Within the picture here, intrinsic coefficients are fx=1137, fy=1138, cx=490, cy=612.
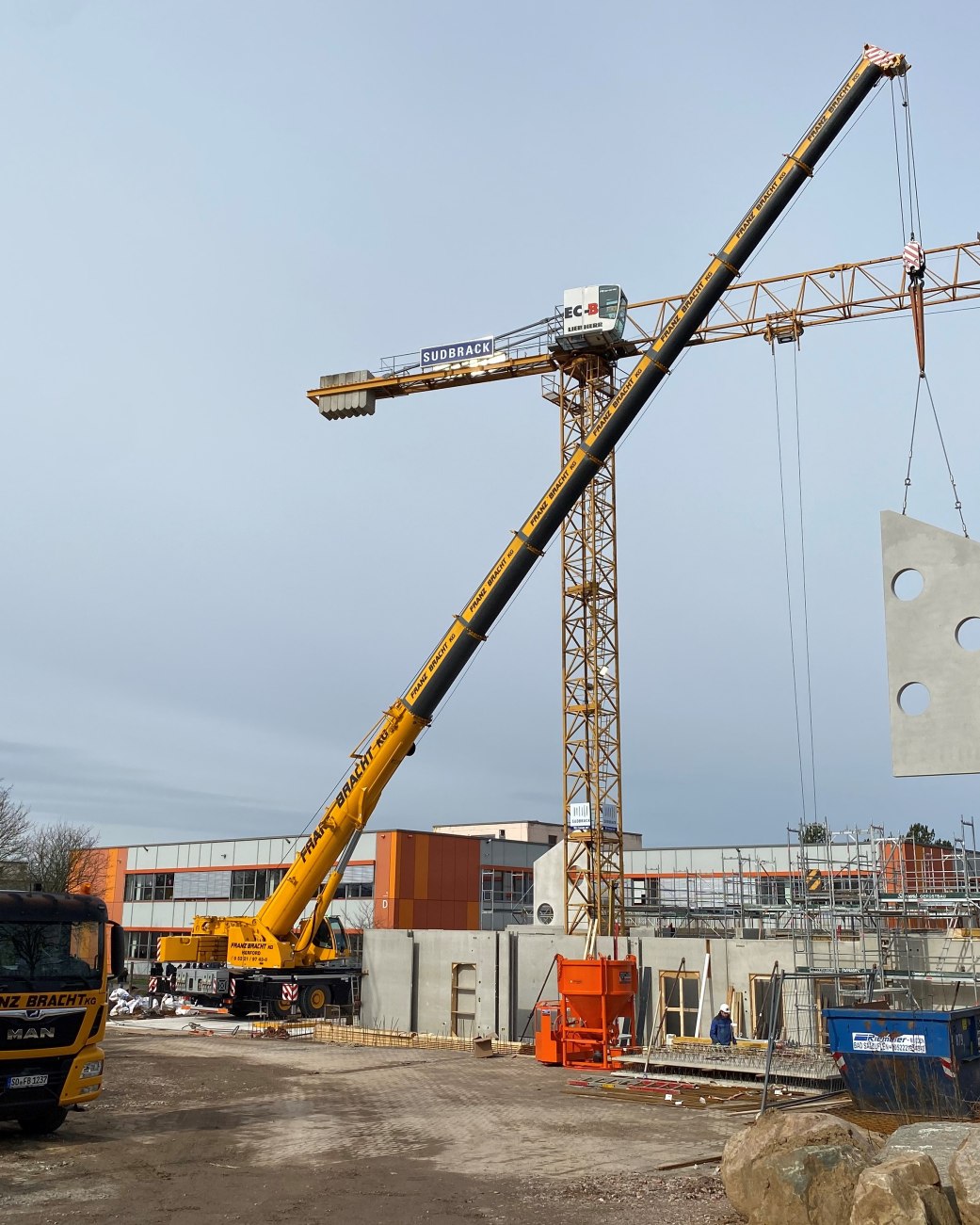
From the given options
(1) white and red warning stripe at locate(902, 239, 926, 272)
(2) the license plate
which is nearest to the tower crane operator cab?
(1) white and red warning stripe at locate(902, 239, 926, 272)

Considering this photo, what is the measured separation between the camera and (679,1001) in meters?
25.1

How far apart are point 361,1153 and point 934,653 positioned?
10.8 m

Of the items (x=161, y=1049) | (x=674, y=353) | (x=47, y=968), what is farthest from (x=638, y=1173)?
(x=674, y=353)

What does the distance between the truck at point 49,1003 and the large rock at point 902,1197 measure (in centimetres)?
929

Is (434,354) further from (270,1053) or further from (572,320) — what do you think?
(270,1053)

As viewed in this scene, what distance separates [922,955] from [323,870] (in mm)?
14068

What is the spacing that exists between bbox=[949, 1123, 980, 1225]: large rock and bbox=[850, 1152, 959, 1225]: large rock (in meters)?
0.11

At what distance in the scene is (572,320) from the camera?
132ft

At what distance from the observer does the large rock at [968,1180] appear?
28.0ft

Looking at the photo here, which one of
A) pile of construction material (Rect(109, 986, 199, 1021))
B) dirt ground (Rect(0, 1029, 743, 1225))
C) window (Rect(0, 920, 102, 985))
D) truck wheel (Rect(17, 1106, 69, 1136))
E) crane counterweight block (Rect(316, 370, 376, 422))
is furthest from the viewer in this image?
crane counterweight block (Rect(316, 370, 376, 422))

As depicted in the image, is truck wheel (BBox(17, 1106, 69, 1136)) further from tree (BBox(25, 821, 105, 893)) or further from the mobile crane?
tree (BBox(25, 821, 105, 893))

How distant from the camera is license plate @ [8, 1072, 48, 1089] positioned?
1323cm

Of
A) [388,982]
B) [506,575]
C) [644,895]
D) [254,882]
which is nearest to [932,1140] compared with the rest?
[506,575]

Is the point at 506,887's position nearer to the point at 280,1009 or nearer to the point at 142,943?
the point at 142,943
